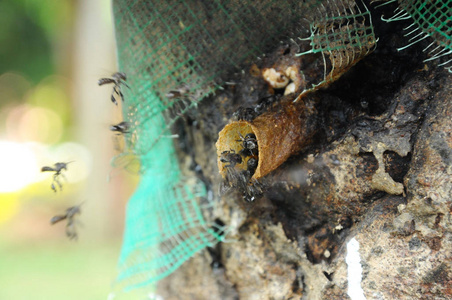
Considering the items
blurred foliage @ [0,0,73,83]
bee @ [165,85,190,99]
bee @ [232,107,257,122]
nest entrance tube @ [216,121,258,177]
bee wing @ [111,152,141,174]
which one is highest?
blurred foliage @ [0,0,73,83]

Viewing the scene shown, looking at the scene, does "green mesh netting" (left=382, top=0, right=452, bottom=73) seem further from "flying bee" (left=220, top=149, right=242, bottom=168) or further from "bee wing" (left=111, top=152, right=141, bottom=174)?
"bee wing" (left=111, top=152, right=141, bottom=174)

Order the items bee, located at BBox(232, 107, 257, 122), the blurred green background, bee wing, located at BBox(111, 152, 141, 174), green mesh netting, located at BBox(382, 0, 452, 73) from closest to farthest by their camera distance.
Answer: green mesh netting, located at BBox(382, 0, 452, 73) → bee, located at BBox(232, 107, 257, 122) → bee wing, located at BBox(111, 152, 141, 174) → the blurred green background

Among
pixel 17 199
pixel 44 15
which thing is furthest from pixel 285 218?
pixel 17 199

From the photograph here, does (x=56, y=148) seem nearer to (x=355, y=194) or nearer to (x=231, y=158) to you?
(x=231, y=158)

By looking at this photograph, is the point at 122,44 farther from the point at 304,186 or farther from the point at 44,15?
the point at 44,15

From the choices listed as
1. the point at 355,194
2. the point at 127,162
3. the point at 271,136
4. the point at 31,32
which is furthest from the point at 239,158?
the point at 31,32

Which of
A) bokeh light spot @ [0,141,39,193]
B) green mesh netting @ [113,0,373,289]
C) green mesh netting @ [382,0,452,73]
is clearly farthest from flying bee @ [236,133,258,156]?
bokeh light spot @ [0,141,39,193]

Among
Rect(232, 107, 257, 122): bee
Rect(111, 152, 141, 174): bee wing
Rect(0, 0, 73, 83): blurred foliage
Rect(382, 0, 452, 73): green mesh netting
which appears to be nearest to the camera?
Rect(382, 0, 452, 73): green mesh netting
